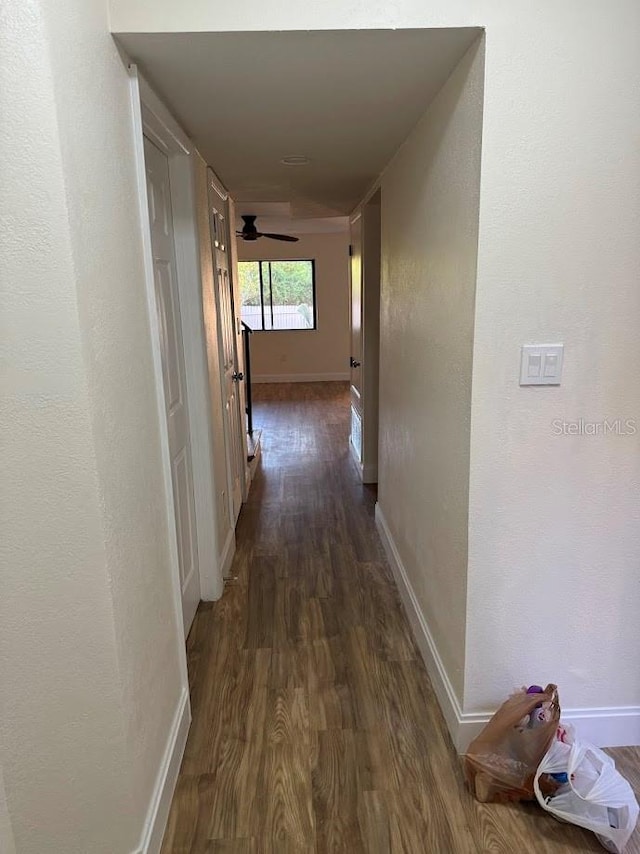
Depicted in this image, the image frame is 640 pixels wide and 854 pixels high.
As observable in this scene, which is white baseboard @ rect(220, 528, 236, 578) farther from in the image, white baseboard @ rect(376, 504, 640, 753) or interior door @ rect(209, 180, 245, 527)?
white baseboard @ rect(376, 504, 640, 753)

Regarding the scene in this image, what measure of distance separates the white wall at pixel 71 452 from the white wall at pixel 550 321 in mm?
444

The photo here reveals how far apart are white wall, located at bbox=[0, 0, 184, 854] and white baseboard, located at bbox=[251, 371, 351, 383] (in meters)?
7.72

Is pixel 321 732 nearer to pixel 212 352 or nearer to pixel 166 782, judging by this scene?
pixel 166 782

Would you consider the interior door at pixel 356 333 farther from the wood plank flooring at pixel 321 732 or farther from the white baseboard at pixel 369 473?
the wood plank flooring at pixel 321 732

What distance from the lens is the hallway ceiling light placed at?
8.68 feet

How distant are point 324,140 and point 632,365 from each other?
1.50m

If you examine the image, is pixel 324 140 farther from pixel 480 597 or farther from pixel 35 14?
pixel 480 597

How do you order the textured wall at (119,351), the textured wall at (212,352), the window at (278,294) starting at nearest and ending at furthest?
the textured wall at (119,351) < the textured wall at (212,352) < the window at (278,294)

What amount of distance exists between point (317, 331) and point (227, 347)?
566 centimetres

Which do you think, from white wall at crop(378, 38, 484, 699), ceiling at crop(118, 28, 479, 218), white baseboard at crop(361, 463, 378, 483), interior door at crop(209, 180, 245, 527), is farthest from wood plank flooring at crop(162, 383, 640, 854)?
ceiling at crop(118, 28, 479, 218)

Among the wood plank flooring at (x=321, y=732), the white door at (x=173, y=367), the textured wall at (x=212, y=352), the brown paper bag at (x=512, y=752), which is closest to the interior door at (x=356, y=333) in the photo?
the wood plank flooring at (x=321, y=732)

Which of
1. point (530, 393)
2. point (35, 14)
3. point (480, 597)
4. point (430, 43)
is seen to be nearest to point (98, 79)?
point (35, 14)

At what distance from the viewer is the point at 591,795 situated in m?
1.54

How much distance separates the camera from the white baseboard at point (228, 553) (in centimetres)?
301
